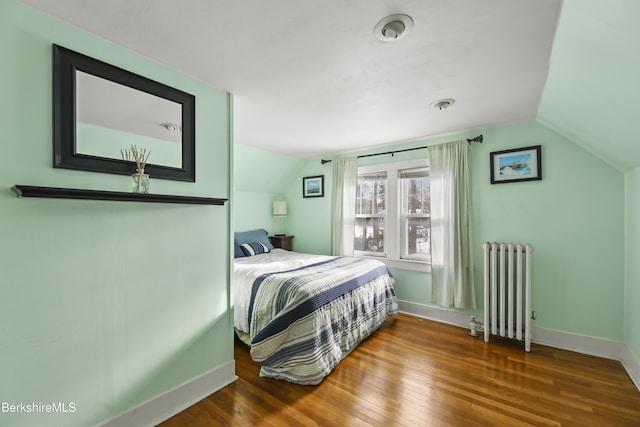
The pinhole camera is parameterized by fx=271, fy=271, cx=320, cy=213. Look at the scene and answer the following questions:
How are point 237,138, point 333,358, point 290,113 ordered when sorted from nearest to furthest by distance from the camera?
point 333,358 < point 290,113 < point 237,138

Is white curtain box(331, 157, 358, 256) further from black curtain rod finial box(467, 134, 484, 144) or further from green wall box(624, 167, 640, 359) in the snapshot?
green wall box(624, 167, 640, 359)

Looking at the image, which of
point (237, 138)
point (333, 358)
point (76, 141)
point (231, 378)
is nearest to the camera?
point (76, 141)

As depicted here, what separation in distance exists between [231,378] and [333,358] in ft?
2.73

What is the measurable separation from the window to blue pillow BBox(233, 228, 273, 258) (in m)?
1.51

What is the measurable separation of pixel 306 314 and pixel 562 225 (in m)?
2.65

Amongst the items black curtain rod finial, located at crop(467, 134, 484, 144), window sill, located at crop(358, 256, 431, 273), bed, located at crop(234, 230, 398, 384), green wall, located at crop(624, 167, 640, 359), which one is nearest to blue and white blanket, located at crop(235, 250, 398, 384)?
bed, located at crop(234, 230, 398, 384)

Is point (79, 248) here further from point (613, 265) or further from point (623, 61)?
point (613, 265)

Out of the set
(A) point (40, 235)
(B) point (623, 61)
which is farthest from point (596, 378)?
(A) point (40, 235)

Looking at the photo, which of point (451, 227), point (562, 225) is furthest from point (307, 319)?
point (562, 225)

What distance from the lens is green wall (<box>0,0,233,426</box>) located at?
4.15 ft

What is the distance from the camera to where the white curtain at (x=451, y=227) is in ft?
10.2

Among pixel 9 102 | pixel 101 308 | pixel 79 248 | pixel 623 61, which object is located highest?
pixel 623 61

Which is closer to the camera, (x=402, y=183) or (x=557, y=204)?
(x=557, y=204)

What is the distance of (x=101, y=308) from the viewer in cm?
151
